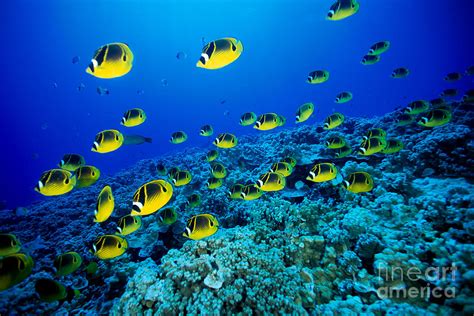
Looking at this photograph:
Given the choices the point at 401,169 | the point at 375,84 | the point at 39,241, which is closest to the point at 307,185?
the point at 401,169

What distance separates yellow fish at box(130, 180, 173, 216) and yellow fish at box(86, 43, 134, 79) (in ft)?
5.38

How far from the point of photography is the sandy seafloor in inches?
116

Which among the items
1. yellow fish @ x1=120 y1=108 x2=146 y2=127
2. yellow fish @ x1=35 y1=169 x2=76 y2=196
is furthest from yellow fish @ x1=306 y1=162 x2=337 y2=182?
yellow fish @ x1=35 y1=169 x2=76 y2=196

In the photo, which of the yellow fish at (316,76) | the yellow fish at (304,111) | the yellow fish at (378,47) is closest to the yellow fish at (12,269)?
the yellow fish at (304,111)

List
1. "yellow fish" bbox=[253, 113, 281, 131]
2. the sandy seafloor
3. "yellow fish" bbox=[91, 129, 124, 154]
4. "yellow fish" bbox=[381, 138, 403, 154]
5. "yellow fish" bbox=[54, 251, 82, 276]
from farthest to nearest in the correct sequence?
"yellow fish" bbox=[381, 138, 403, 154], "yellow fish" bbox=[253, 113, 281, 131], "yellow fish" bbox=[54, 251, 82, 276], "yellow fish" bbox=[91, 129, 124, 154], the sandy seafloor

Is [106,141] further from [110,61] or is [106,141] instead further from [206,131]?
[206,131]

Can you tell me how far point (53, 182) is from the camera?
11.8 feet

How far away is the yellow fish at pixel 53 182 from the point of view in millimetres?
3533

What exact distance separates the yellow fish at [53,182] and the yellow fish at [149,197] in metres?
2.05

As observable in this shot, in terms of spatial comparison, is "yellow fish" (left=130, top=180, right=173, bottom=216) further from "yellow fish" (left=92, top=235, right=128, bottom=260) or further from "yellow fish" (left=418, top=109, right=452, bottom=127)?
"yellow fish" (left=418, top=109, right=452, bottom=127)

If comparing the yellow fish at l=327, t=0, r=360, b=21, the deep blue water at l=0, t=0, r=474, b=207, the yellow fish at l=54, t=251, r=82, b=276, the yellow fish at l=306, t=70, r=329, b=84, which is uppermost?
the deep blue water at l=0, t=0, r=474, b=207

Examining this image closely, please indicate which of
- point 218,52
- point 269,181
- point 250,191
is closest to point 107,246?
point 250,191

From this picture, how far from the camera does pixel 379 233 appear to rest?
13.1 ft

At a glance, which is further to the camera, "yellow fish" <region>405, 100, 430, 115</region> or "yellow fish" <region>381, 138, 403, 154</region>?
"yellow fish" <region>405, 100, 430, 115</region>
